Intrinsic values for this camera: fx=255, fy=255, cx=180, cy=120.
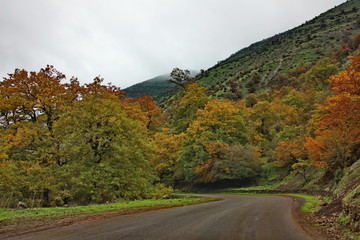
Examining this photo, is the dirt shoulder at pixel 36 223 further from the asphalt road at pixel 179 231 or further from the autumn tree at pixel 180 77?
the autumn tree at pixel 180 77

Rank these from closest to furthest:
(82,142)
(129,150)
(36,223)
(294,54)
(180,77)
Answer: (36,223) < (82,142) < (129,150) < (180,77) < (294,54)

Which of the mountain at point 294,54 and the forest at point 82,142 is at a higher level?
the mountain at point 294,54

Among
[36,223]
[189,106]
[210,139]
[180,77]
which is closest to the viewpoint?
[36,223]

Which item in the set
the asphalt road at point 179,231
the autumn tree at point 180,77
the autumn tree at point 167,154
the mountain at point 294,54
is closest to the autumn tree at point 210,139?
the autumn tree at point 167,154

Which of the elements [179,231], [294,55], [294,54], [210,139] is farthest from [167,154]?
[294,54]

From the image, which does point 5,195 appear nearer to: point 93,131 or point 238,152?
point 93,131

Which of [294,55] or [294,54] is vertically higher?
[294,54]

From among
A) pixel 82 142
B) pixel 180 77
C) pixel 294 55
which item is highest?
pixel 294 55

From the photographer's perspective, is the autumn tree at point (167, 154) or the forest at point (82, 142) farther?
the autumn tree at point (167, 154)

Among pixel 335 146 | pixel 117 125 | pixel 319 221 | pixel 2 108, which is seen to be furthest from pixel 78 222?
pixel 335 146

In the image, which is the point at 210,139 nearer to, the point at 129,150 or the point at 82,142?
the point at 129,150

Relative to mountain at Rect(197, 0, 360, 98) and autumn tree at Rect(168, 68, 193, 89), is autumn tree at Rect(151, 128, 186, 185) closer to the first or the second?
autumn tree at Rect(168, 68, 193, 89)

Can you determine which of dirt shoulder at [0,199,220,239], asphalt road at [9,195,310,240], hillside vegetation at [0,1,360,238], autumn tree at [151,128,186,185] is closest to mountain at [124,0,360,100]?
autumn tree at [151,128,186,185]

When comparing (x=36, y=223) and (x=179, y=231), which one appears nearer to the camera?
(x=179, y=231)
